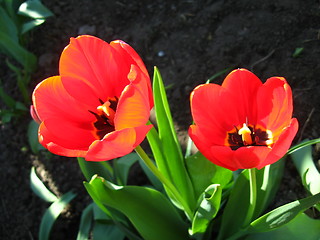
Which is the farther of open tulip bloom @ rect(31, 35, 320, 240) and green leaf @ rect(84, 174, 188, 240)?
green leaf @ rect(84, 174, 188, 240)

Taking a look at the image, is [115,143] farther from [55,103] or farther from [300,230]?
[300,230]

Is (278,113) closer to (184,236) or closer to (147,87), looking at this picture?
(147,87)

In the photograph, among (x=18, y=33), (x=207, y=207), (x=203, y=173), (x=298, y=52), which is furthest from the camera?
(x=18, y=33)

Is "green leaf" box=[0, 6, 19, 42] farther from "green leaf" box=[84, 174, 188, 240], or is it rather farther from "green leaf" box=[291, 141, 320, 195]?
"green leaf" box=[291, 141, 320, 195]

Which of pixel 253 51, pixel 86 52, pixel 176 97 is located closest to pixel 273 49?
pixel 253 51

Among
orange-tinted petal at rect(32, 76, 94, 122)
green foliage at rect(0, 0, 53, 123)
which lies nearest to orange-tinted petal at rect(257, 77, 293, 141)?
orange-tinted petal at rect(32, 76, 94, 122)

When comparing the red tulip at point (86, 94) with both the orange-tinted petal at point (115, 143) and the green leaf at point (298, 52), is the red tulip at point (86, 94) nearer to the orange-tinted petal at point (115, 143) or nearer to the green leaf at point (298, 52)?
the orange-tinted petal at point (115, 143)

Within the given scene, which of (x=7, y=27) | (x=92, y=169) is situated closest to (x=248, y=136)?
(x=92, y=169)
